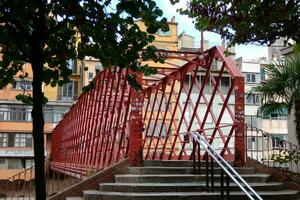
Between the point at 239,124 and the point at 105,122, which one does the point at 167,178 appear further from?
the point at 105,122

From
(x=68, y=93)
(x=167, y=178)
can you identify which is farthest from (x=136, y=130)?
(x=68, y=93)

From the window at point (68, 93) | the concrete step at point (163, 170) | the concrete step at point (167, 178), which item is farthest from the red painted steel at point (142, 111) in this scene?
the window at point (68, 93)

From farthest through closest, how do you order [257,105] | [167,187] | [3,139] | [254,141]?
[257,105]
[3,139]
[254,141]
[167,187]

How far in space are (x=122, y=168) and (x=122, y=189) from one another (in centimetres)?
141

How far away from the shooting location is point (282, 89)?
13336 millimetres

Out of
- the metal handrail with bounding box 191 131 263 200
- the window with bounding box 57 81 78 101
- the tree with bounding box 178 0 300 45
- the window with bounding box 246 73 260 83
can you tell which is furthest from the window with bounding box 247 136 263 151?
Result: the window with bounding box 57 81 78 101

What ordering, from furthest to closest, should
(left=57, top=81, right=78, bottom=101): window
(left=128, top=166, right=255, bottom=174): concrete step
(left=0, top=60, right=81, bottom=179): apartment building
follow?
(left=57, top=81, right=78, bottom=101): window, (left=0, top=60, right=81, bottom=179): apartment building, (left=128, top=166, right=255, bottom=174): concrete step

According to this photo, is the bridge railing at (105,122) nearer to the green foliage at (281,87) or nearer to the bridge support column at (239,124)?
the bridge support column at (239,124)

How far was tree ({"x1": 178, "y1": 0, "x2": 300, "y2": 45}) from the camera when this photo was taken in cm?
874

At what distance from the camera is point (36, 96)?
5.57 meters

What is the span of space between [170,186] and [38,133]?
5.27 meters

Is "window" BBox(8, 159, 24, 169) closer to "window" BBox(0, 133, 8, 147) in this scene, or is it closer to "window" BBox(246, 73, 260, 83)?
"window" BBox(0, 133, 8, 147)

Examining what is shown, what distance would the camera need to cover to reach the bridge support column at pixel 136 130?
1222 centimetres

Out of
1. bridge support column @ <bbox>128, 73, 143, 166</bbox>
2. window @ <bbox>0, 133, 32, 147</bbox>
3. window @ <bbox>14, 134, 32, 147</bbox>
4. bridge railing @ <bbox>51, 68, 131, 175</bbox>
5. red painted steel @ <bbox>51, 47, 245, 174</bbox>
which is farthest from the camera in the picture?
window @ <bbox>14, 134, 32, 147</bbox>
